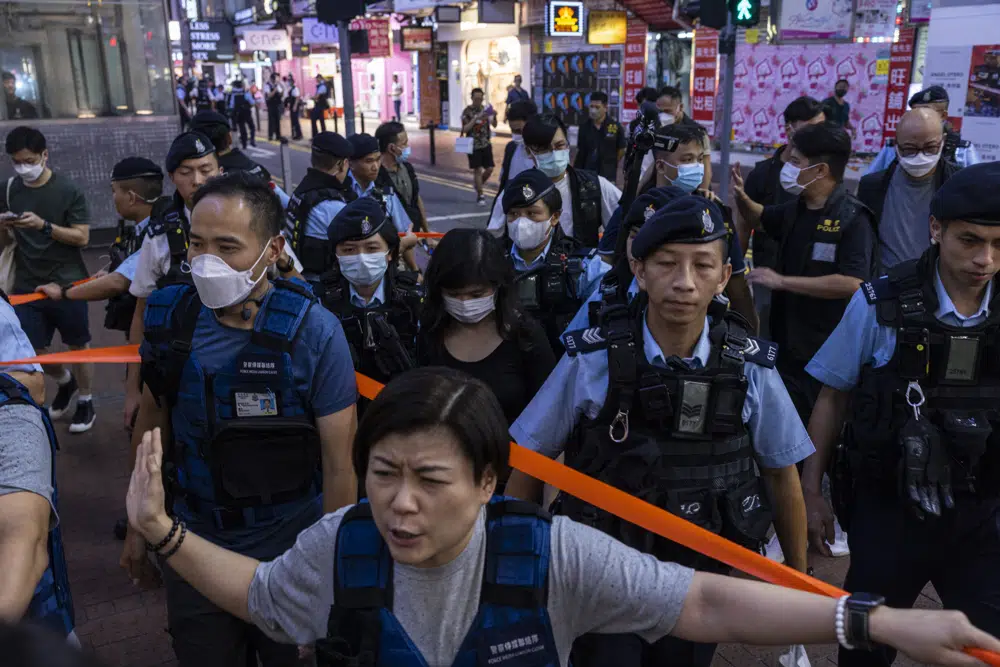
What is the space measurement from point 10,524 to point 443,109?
34110 millimetres

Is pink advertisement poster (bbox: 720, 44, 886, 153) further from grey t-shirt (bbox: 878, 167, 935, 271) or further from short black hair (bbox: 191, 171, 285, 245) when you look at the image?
short black hair (bbox: 191, 171, 285, 245)

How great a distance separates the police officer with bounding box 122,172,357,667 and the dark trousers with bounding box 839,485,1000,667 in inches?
70.1

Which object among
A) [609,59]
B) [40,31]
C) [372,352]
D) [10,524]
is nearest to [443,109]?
[609,59]

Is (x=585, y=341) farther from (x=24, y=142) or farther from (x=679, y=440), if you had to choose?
(x=24, y=142)

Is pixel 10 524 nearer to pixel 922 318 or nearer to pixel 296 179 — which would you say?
pixel 922 318

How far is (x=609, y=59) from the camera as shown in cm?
2473

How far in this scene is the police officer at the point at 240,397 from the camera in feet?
9.17

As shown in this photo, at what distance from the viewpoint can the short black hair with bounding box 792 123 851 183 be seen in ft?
15.6

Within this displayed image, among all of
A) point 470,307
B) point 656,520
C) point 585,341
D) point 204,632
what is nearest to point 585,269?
point 470,307

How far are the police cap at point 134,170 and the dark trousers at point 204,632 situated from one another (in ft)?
9.46

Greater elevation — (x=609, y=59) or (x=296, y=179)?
(x=609, y=59)

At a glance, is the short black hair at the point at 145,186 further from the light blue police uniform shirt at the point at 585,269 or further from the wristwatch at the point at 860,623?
the wristwatch at the point at 860,623

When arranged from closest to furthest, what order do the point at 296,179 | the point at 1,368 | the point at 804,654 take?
the point at 1,368, the point at 804,654, the point at 296,179

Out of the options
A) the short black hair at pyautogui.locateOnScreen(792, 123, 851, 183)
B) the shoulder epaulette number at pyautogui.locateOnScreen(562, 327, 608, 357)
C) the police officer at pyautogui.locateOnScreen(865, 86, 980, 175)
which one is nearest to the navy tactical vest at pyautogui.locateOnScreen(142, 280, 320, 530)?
the shoulder epaulette number at pyautogui.locateOnScreen(562, 327, 608, 357)
